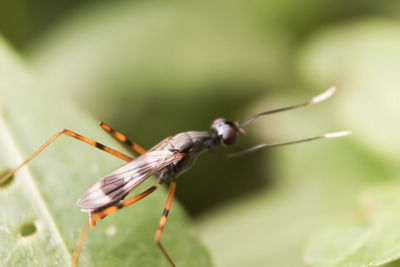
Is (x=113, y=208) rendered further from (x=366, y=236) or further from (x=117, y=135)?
(x=366, y=236)

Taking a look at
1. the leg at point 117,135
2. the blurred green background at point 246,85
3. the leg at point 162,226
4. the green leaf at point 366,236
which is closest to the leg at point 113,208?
the leg at point 162,226

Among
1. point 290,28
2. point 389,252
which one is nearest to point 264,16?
point 290,28

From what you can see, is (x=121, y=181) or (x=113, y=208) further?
(x=121, y=181)

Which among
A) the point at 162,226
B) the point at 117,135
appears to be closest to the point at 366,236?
the point at 162,226

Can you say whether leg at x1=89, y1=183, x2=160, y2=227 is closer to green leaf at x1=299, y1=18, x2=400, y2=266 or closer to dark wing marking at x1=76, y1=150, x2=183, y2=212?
dark wing marking at x1=76, y1=150, x2=183, y2=212

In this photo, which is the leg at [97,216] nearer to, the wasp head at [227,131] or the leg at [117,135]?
the leg at [117,135]

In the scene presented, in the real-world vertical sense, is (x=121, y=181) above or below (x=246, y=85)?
above

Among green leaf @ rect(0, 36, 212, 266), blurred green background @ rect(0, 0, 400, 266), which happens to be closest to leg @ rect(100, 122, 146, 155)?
green leaf @ rect(0, 36, 212, 266)

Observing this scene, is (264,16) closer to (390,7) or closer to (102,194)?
(390,7)
